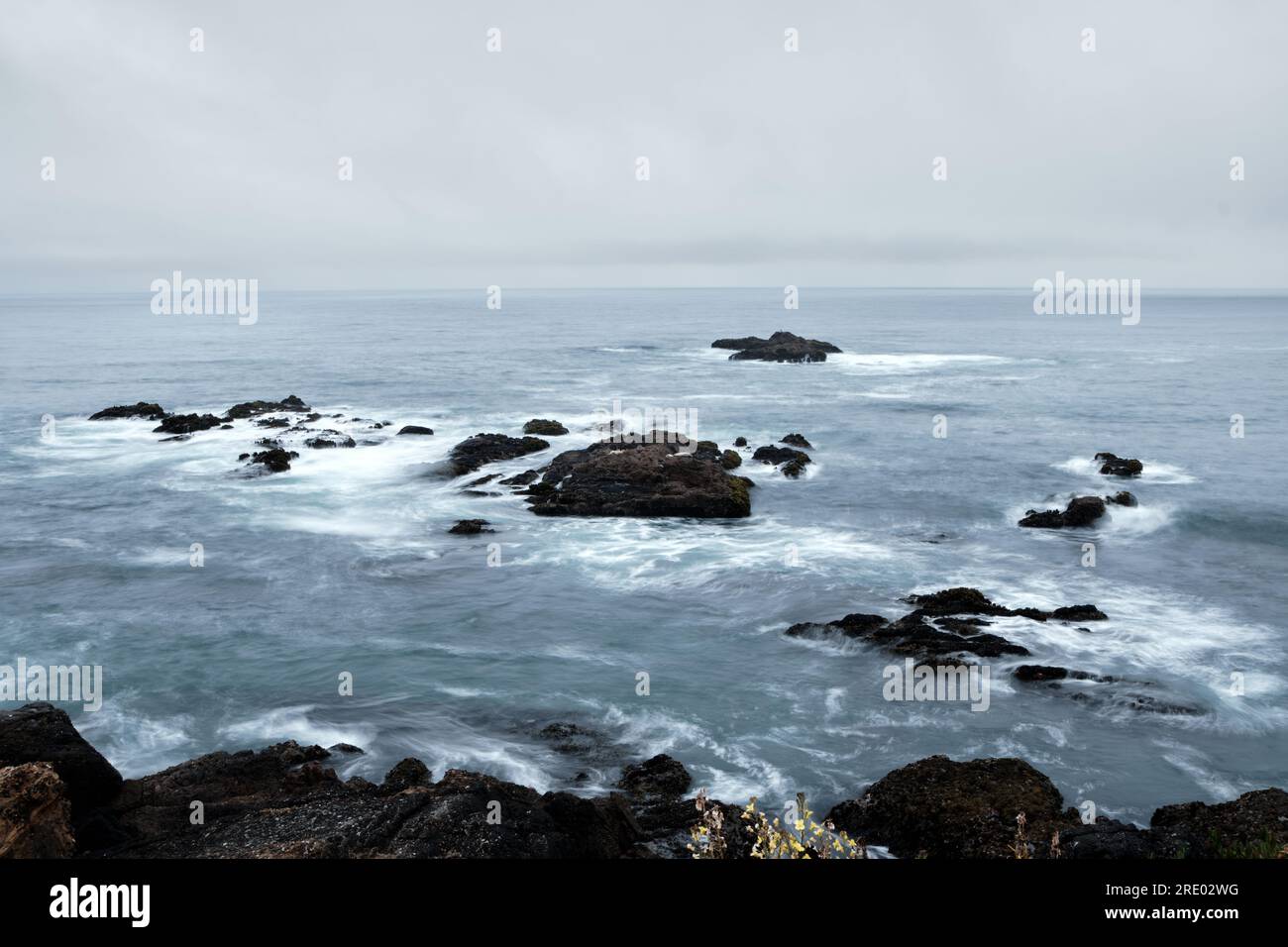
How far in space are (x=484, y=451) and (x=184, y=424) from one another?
22.0 meters

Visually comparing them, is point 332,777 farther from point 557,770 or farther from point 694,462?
point 694,462

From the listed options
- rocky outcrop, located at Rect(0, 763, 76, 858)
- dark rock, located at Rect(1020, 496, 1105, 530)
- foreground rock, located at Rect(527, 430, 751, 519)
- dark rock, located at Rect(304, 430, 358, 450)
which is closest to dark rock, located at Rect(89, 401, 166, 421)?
dark rock, located at Rect(304, 430, 358, 450)

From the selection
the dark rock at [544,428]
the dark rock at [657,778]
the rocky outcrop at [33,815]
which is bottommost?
the dark rock at [657,778]

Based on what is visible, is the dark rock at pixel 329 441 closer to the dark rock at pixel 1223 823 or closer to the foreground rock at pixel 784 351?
the dark rock at pixel 1223 823

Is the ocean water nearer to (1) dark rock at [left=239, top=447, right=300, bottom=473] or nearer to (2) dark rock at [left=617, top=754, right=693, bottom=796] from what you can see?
(2) dark rock at [left=617, top=754, right=693, bottom=796]

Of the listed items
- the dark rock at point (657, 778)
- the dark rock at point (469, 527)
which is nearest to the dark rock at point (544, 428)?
the dark rock at point (469, 527)

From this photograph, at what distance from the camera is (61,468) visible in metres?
48.6

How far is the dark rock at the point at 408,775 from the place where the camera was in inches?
694

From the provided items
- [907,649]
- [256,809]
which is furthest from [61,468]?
[907,649]

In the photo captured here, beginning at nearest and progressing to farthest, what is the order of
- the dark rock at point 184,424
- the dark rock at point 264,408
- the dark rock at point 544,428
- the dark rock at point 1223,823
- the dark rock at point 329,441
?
the dark rock at point 1223,823 → the dark rock at point 329,441 → the dark rock at point 544,428 → the dark rock at point 184,424 → the dark rock at point 264,408

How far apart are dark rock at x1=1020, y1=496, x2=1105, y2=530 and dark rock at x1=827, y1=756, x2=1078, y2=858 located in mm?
21654

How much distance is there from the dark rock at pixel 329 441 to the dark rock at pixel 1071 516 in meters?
36.0

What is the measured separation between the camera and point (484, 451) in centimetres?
4966

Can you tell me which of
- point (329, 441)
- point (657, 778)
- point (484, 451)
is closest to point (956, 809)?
point (657, 778)
